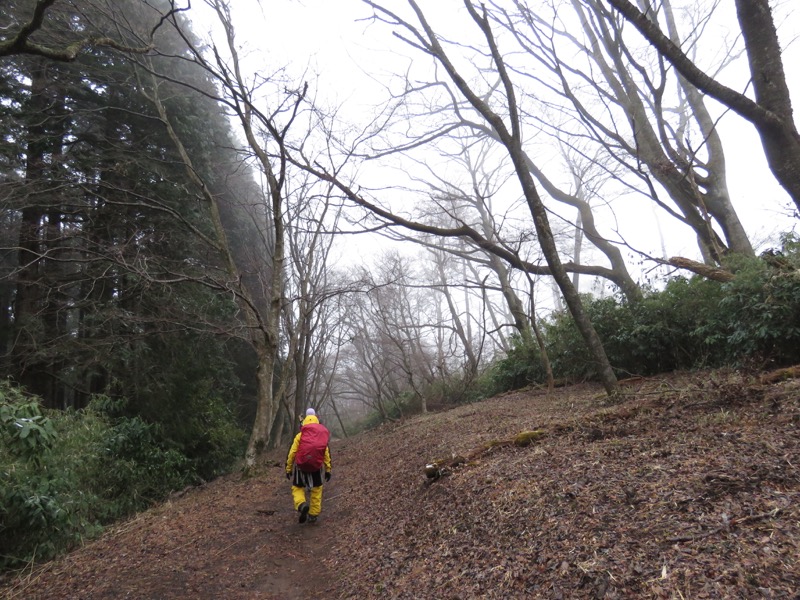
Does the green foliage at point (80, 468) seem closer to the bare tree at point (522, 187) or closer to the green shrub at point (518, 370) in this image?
the bare tree at point (522, 187)

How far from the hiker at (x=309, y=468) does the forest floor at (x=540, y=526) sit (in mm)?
248

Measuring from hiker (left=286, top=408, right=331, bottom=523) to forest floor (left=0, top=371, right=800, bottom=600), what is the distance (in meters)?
0.25

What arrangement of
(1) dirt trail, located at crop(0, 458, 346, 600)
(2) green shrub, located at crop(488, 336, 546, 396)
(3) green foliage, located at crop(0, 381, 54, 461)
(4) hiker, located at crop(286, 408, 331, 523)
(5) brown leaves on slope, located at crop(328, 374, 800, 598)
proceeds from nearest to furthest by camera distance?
1. (5) brown leaves on slope, located at crop(328, 374, 800, 598)
2. (3) green foliage, located at crop(0, 381, 54, 461)
3. (1) dirt trail, located at crop(0, 458, 346, 600)
4. (4) hiker, located at crop(286, 408, 331, 523)
5. (2) green shrub, located at crop(488, 336, 546, 396)

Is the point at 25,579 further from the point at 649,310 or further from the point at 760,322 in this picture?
the point at 649,310

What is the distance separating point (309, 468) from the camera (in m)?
6.41

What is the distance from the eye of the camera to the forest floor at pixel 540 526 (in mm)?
2449

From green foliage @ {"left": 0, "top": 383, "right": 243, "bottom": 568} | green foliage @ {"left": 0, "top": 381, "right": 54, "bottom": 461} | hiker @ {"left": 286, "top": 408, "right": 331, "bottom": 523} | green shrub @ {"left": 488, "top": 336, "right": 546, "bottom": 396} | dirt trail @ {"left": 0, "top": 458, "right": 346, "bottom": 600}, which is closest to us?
green foliage @ {"left": 0, "top": 381, "right": 54, "bottom": 461}

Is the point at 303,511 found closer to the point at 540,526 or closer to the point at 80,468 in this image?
the point at 80,468

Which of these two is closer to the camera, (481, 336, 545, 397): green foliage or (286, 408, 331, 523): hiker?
(286, 408, 331, 523): hiker

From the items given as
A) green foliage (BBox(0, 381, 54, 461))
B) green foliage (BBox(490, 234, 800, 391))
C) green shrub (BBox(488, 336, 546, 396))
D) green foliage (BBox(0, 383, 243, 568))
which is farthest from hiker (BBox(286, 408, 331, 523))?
green shrub (BBox(488, 336, 546, 396))

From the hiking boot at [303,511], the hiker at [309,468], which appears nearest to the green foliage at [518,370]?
the hiker at [309,468]

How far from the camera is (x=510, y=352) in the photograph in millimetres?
14164

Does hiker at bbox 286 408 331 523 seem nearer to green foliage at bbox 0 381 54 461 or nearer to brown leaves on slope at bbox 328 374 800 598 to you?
brown leaves on slope at bbox 328 374 800 598

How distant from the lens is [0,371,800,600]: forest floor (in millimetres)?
2449
